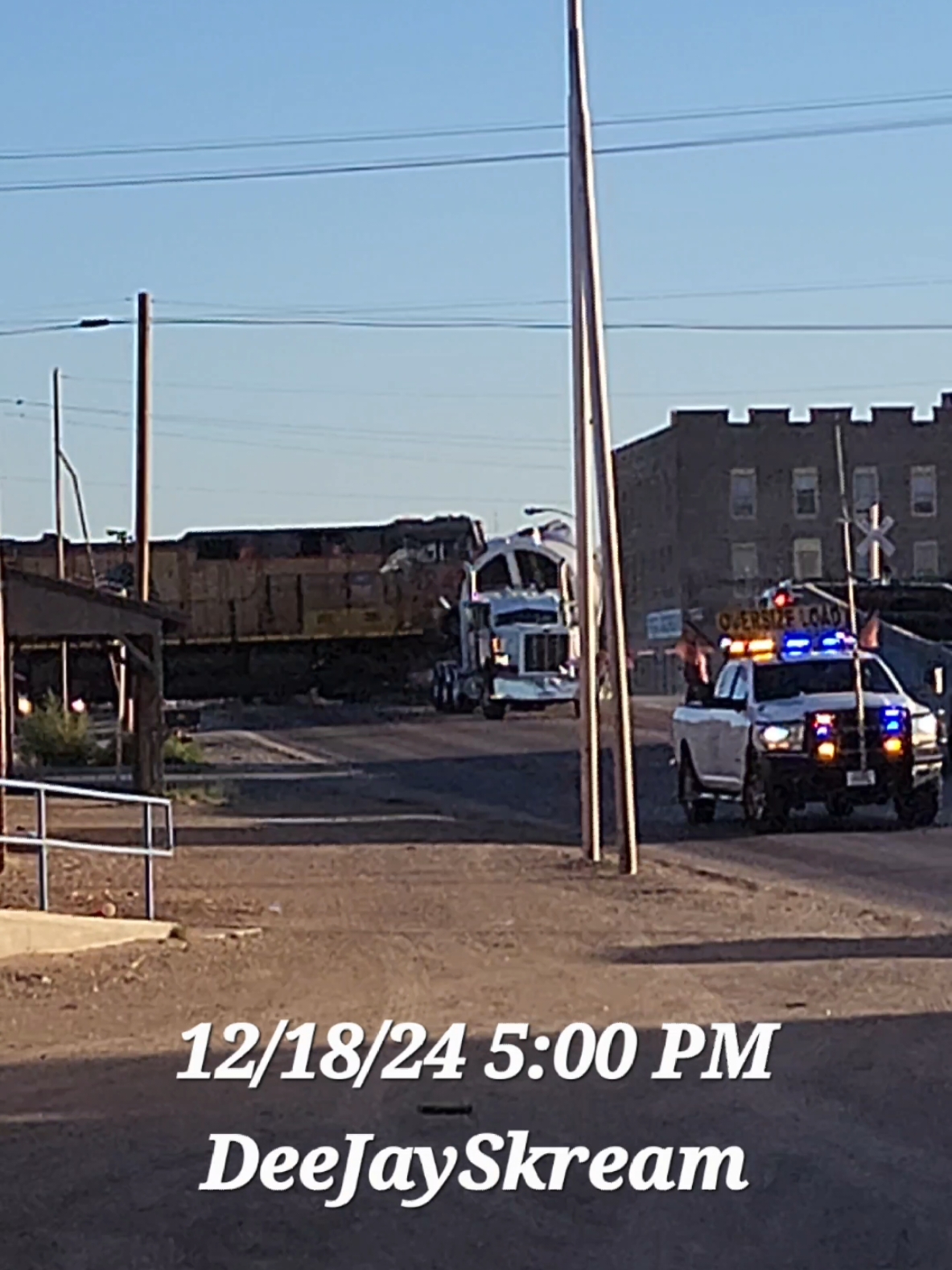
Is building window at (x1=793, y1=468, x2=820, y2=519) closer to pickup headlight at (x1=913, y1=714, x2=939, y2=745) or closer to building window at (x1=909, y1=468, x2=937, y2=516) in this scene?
building window at (x1=909, y1=468, x2=937, y2=516)

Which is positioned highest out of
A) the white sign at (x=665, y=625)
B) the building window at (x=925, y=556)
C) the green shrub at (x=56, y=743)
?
the building window at (x=925, y=556)

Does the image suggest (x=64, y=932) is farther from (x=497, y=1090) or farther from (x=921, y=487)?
(x=921, y=487)

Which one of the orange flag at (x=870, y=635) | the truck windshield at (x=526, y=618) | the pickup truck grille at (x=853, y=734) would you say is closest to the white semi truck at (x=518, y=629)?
the truck windshield at (x=526, y=618)

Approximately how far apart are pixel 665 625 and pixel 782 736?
46.1m

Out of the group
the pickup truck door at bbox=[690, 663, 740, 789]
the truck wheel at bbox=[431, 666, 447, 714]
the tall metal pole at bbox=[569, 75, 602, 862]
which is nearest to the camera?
the tall metal pole at bbox=[569, 75, 602, 862]

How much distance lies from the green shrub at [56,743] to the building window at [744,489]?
36.8 meters

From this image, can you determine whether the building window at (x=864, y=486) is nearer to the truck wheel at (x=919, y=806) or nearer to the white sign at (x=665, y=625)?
the white sign at (x=665, y=625)

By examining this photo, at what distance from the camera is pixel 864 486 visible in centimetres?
7762

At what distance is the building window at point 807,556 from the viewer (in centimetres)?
7719

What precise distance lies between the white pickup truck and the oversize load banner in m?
0.47

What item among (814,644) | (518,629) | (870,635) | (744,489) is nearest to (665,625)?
(744,489)

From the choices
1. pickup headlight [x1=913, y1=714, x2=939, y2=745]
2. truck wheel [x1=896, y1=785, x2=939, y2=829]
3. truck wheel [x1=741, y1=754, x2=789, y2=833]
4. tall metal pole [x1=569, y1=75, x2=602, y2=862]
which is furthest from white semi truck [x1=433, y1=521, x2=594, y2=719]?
tall metal pole [x1=569, y1=75, x2=602, y2=862]

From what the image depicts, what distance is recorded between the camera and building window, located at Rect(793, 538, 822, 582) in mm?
77188

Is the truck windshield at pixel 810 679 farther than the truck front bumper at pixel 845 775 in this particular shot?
Yes
